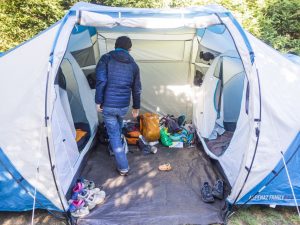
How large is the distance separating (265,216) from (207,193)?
665 millimetres

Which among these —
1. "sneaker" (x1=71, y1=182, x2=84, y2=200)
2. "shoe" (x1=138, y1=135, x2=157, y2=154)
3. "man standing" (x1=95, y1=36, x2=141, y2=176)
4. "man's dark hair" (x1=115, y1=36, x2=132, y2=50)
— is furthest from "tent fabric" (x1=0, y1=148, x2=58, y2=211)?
"shoe" (x1=138, y1=135, x2=157, y2=154)

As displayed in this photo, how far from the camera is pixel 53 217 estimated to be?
121 inches

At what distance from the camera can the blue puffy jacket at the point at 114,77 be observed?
11.5 feet

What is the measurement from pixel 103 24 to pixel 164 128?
8.39ft

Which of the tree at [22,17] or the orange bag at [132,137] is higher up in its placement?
the tree at [22,17]

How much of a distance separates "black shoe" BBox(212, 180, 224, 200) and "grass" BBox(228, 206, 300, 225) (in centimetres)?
28

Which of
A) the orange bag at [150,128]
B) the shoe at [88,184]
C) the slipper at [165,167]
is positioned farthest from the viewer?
the orange bag at [150,128]

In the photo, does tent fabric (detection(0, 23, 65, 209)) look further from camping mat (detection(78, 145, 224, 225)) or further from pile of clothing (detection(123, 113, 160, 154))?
pile of clothing (detection(123, 113, 160, 154))

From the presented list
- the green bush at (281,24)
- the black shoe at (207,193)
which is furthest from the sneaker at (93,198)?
the green bush at (281,24)

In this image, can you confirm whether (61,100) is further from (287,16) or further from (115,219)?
(287,16)

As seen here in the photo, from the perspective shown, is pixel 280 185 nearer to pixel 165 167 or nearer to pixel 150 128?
pixel 165 167

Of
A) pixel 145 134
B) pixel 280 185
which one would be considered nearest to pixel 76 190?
pixel 145 134

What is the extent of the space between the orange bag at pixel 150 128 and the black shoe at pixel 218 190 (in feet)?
5.22

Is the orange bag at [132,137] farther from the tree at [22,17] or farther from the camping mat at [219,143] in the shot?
the tree at [22,17]
